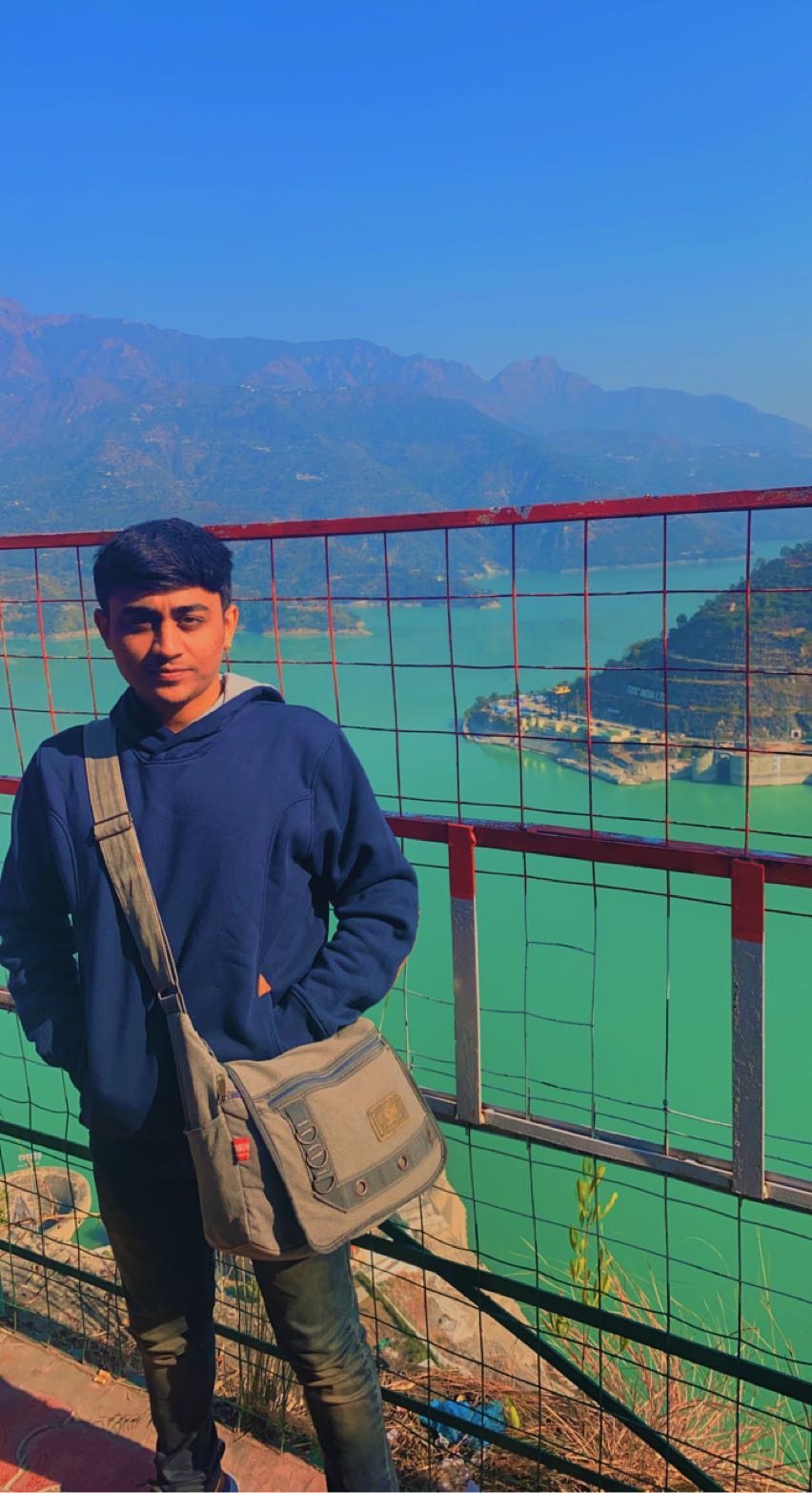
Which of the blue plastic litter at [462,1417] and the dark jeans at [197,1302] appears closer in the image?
the dark jeans at [197,1302]

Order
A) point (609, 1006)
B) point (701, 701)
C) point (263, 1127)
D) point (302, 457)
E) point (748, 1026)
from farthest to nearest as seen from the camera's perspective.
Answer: point (302, 457) < point (609, 1006) < point (701, 701) < point (748, 1026) < point (263, 1127)

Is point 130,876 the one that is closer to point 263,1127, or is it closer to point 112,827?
point 112,827

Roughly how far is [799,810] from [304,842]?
35.1m

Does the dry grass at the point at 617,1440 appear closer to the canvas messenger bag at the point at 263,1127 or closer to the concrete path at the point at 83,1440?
the concrete path at the point at 83,1440

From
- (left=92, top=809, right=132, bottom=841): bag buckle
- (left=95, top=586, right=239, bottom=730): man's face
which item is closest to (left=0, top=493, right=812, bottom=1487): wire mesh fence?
(left=95, top=586, right=239, bottom=730): man's face

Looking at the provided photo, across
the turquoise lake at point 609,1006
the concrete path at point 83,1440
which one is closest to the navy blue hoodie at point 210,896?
the concrete path at point 83,1440

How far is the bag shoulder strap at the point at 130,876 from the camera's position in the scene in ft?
3.83

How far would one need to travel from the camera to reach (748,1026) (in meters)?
1.56

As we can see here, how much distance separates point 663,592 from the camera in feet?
5.39

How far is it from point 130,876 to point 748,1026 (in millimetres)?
940

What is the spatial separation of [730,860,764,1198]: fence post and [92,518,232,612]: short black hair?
0.86m

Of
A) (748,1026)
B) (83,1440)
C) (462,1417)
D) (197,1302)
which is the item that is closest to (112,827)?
(197,1302)

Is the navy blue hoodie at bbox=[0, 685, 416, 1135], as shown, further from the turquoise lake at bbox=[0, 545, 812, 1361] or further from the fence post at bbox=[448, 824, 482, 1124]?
the turquoise lake at bbox=[0, 545, 812, 1361]

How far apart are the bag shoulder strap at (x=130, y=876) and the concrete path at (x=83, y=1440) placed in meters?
0.95
